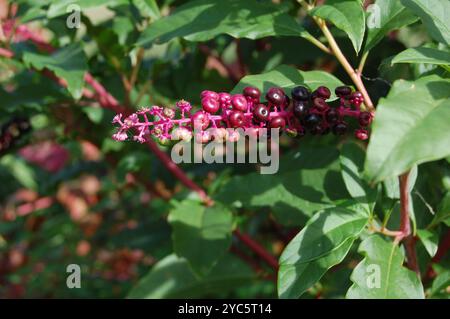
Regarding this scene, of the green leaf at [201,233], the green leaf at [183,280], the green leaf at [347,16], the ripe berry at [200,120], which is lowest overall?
the green leaf at [183,280]

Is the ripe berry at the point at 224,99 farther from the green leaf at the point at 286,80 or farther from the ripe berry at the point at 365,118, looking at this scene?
the ripe berry at the point at 365,118

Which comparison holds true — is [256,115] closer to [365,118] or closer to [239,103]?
[239,103]

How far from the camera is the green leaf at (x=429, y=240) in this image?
1.28m

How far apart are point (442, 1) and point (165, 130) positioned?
560 millimetres

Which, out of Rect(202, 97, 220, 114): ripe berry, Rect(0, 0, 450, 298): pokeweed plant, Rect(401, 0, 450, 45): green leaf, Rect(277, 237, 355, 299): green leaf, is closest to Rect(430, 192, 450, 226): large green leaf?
Rect(0, 0, 450, 298): pokeweed plant

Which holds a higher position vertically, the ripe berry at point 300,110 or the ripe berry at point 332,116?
the ripe berry at point 300,110

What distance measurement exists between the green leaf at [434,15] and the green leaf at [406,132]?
0.22 m

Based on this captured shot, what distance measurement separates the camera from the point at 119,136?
3.66 ft

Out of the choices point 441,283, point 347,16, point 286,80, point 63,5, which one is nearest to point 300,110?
point 286,80

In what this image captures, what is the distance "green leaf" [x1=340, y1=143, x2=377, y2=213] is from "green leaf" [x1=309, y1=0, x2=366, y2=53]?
11.1 inches

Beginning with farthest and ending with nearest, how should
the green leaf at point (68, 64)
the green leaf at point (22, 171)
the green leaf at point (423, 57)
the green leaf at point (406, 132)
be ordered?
the green leaf at point (22, 171), the green leaf at point (68, 64), the green leaf at point (423, 57), the green leaf at point (406, 132)

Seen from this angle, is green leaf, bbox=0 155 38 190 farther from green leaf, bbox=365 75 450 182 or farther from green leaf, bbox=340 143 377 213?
green leaf, bbox=365 75 450 182

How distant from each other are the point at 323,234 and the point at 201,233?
19.5 inches

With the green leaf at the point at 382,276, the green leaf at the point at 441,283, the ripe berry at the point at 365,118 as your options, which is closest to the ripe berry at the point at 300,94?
the ripe berry at the point at 365,118
